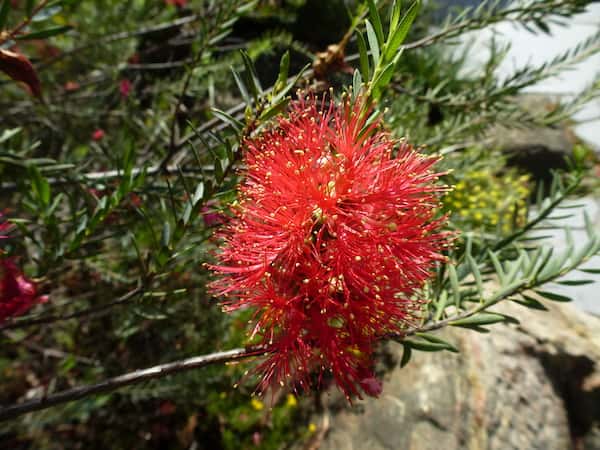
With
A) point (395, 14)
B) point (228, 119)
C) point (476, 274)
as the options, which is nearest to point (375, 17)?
point (395, 14)

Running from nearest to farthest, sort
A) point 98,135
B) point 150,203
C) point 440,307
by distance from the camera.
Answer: point 440,307 < point 150,203 < point 98,135

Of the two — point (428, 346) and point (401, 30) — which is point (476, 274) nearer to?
point (428, 346)

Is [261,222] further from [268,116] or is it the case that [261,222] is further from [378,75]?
[378,75]

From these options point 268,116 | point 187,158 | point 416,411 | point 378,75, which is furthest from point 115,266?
point 416,411

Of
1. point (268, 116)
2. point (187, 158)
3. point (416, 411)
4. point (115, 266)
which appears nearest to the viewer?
point (268, 116)

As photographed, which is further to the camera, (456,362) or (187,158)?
(456,362)

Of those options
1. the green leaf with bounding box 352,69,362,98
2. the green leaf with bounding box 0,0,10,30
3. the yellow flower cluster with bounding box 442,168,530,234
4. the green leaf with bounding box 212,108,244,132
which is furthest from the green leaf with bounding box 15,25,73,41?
the yellow flower cluster with bounding box 442,168,530,234
